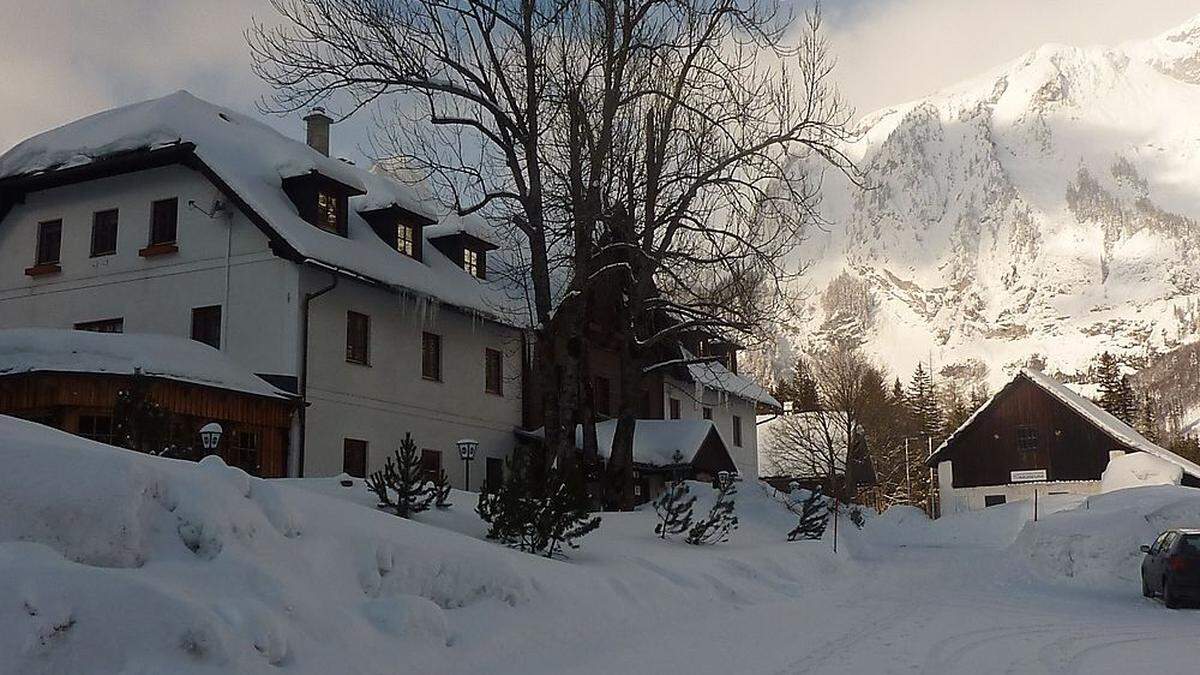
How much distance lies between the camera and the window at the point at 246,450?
22984 mm

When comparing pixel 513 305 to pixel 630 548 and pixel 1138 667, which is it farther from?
pixel 1138 667

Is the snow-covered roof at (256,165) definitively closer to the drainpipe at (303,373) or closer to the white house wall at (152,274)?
the white house wall at (152,274)

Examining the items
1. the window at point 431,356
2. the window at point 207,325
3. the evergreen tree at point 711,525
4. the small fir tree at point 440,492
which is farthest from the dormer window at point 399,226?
the small fir tree at point 440,492

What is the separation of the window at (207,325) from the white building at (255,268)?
39 mm

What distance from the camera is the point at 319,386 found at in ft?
84.0

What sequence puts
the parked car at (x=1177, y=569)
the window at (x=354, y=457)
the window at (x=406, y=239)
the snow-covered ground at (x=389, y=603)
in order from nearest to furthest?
the snow-covered ground at (x=389, y=603) → the parked car at (x=1177, y=569) → the window at (x=354, y=457) → the window at (x=406, y=239)

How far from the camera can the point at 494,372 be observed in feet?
106

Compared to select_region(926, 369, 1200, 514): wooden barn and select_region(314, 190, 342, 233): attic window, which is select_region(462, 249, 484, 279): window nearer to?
select_region(314, 190, 342, 233): attic window

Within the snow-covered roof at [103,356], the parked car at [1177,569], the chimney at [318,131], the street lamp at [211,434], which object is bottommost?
the parked car at [1177,569]

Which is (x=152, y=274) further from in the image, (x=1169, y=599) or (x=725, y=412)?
(x=725, y=412)

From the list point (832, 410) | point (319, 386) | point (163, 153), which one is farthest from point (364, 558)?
point (832, 410)

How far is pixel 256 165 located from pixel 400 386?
20.7 ft

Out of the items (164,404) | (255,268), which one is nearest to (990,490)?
(255,268)

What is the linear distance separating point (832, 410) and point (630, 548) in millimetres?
43889
